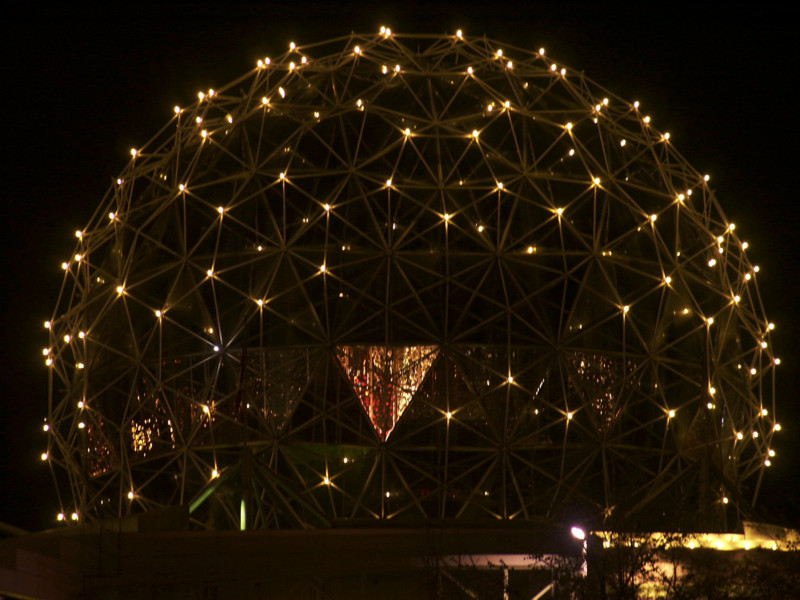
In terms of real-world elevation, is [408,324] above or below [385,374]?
above

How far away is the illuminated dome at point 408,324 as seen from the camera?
107 feet

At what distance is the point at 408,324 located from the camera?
1289 inches

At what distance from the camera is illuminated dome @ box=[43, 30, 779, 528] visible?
32.5 metres

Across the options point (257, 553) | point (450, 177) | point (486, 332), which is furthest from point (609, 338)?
point (257, 553)

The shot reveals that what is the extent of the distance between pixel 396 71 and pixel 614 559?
44.8 feet

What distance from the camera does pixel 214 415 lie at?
1304 inches

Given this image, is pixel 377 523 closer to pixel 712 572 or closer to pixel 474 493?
pixel 474 493

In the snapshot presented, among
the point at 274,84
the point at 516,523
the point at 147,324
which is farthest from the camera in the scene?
the point at 274,84

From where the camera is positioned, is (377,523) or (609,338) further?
(609,338)

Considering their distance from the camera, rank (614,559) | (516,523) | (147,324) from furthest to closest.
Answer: (147,324)
(516,523)
(614,559)

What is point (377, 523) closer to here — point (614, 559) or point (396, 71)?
point (614, 559)

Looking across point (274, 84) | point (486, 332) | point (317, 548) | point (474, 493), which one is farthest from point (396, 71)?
point (317, 548)


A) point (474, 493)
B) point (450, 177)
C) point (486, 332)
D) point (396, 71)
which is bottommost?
point (474, 493)

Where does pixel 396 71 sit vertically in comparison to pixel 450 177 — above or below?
above
